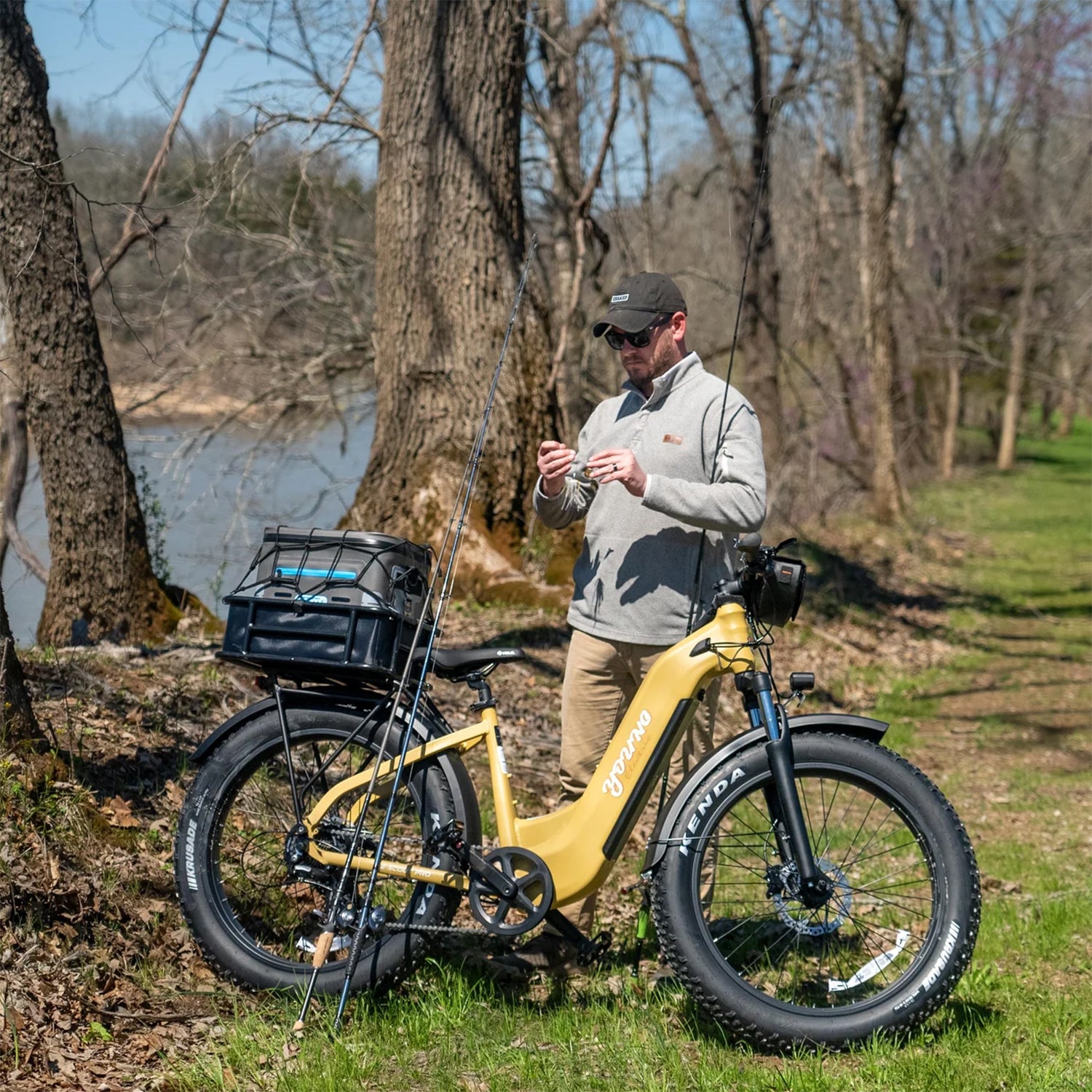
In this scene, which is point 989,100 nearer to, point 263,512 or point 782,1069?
point 263,512

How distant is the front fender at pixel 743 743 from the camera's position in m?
3.50

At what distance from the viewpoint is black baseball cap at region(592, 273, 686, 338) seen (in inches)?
150

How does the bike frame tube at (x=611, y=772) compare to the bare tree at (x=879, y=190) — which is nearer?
the bike frame tube at (x=611, y=772)

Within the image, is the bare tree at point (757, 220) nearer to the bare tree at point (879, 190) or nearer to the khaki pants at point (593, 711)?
the bare tree at point (879, 190)

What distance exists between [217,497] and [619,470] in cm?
896

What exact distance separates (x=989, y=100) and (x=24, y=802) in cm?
3330

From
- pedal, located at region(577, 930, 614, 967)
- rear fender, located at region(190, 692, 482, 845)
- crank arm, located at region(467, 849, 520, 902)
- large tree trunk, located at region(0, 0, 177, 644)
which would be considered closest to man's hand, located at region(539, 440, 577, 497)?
rear fender, located at region(190, 692, 482, 845)

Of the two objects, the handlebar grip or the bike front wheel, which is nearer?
the bike front wheel

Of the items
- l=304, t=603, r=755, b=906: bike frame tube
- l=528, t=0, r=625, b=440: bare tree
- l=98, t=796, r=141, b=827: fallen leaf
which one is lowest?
l=98, t=796, r=141, b=827: fallen leaf

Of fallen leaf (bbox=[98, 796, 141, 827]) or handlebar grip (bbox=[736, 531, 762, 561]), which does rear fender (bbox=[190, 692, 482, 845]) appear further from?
handlebar grip (bbox=[736, 531, 762, 561])

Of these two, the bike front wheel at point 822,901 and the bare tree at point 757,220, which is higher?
the bare tree at point 757,220

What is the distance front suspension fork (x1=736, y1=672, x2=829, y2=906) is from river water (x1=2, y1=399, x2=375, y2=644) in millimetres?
6067

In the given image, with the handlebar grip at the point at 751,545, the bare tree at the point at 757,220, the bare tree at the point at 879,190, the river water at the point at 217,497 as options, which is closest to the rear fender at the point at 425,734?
the handlebar grip at the point at 751,545

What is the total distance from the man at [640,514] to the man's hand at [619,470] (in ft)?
0.42
